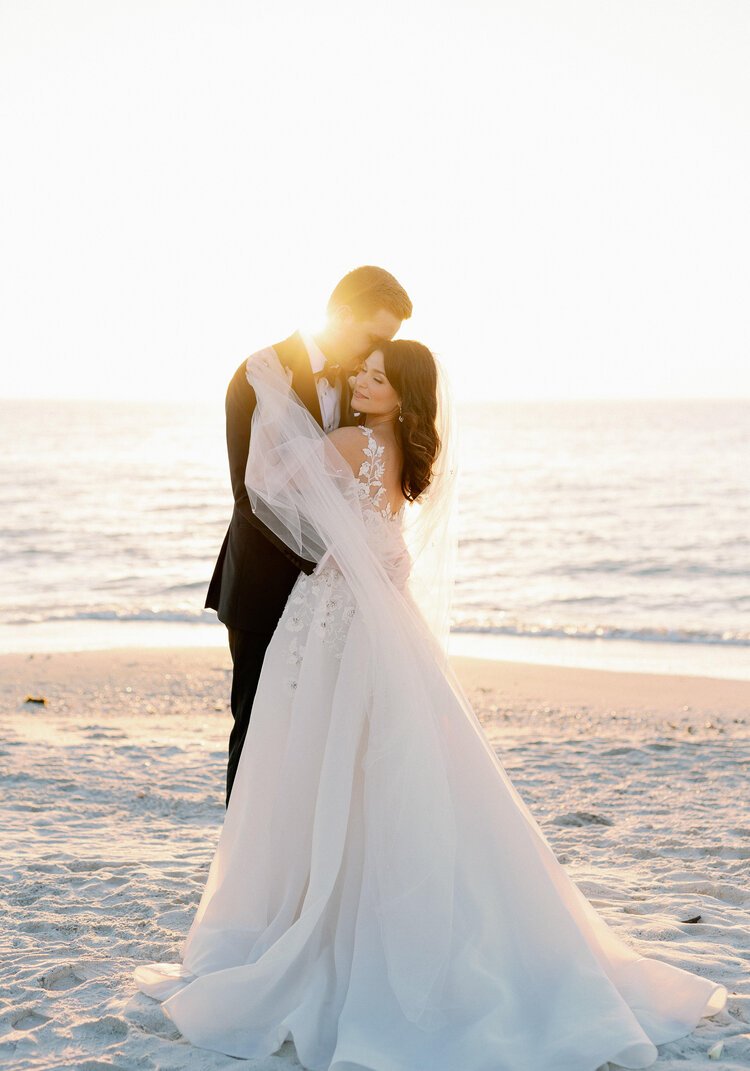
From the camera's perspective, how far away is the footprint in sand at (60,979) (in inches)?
145

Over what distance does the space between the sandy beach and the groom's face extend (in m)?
2.33

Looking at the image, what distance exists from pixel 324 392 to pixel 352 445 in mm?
460

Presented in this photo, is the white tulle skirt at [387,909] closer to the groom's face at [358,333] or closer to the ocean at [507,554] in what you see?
the groom's face at [358,333]

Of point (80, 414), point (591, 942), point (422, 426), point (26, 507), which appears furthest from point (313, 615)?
point (80, 414)

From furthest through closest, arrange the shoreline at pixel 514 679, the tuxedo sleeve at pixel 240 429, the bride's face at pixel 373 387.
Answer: the shoreline at pixel 514 679, the tuxedo sleeve at pixel 240 429, the bride's face at pixel 373 387

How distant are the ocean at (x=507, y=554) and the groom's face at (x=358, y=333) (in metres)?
8.10

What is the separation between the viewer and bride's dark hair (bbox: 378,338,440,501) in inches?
142

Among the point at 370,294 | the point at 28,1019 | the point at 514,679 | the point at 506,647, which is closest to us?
the point at 28,1019

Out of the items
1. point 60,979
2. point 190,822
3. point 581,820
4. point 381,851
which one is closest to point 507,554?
point 581,820

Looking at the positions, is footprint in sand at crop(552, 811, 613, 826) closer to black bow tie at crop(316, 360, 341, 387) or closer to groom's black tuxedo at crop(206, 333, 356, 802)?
groom's black tuxedo at crop(206, 333, 356, 802)

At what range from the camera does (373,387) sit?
142 inches

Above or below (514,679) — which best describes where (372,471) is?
above

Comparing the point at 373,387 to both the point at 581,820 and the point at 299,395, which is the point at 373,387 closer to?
the point at 299,395

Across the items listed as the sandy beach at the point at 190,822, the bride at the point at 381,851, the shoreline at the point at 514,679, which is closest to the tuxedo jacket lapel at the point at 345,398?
the bride at the point at 381,851
